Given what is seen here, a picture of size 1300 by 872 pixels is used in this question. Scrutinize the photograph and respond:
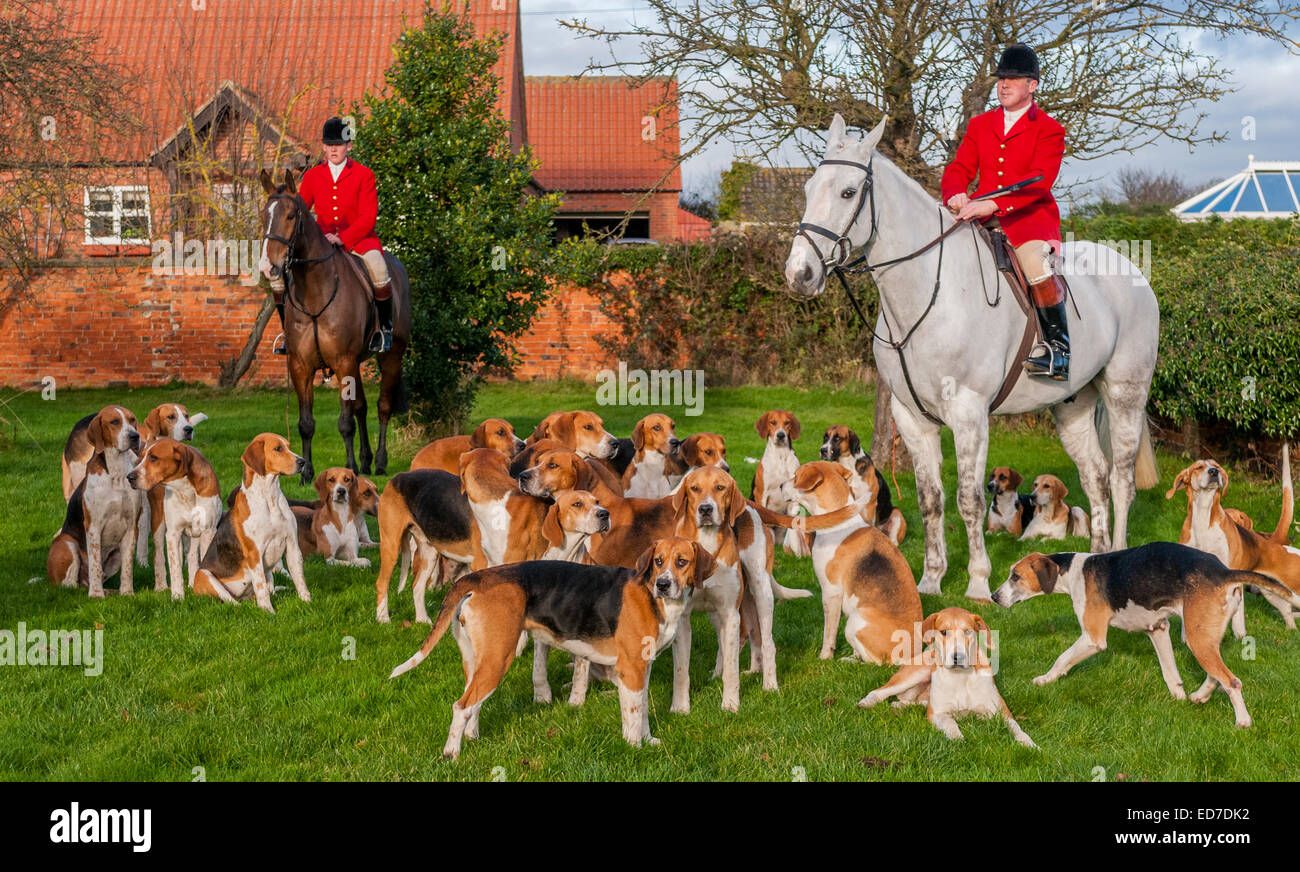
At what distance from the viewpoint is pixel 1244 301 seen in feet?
36.3

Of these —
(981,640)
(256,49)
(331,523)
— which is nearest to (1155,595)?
(981,640)

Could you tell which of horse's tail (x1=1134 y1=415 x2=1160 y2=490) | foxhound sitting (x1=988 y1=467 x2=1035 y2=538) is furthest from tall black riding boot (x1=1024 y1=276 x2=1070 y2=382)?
foxhound sitting (x1=988 y1=467 x2=1035 y2=538)

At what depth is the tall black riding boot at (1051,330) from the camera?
7602 millimetres

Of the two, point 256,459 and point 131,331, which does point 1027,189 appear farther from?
point 131,331

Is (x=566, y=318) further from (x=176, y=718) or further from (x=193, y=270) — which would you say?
(x=176, y=718)

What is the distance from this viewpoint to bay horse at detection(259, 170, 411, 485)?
31.2ft

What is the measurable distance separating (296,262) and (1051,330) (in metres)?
6.32

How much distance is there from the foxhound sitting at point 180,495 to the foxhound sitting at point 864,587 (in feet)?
13.6

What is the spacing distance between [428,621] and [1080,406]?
5.48m

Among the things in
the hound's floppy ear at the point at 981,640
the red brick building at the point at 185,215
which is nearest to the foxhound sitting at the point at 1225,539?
the hound's floppy ear at the point at 981,640

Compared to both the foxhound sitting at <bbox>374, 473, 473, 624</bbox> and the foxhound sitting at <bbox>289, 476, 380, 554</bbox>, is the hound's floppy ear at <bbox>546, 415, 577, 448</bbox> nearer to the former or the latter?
the foxhound sitting at <bbox>374, 473, 473, 624</bbox>

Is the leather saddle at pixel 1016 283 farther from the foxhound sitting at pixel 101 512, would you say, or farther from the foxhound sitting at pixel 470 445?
the foxhound sitting at pixel 101 512

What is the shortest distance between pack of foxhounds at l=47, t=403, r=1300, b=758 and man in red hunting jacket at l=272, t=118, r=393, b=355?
9.15ft

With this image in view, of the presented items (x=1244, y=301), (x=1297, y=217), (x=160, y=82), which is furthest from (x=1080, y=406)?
(x=160, y=82)
